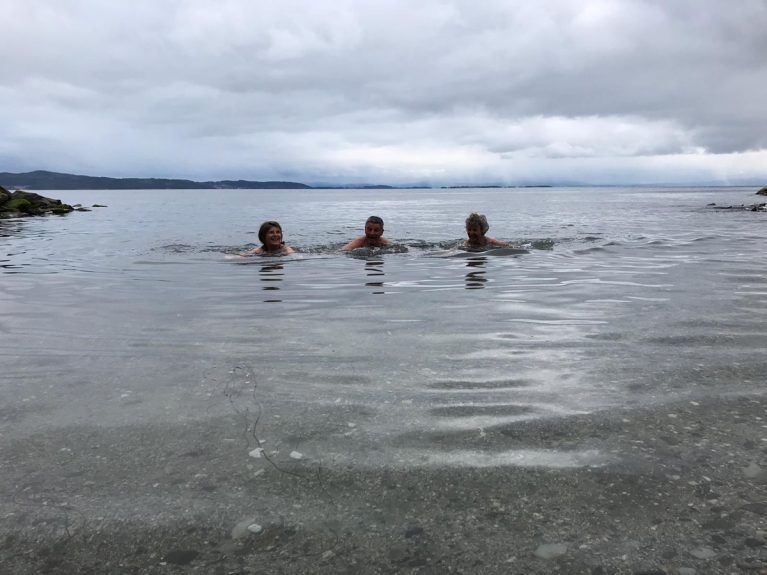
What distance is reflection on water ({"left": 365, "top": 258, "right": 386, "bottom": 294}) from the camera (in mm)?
9823

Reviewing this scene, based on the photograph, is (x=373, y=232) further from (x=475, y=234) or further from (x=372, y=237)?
(x=475, y=234)

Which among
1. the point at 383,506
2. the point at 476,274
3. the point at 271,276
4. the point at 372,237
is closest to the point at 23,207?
the point at 372,237

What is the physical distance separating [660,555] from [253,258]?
1298 cm

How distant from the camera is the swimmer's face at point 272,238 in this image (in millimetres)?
14852

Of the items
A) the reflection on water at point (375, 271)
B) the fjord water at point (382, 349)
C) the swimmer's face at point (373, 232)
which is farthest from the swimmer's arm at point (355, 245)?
the fjord water at point (382, 349)

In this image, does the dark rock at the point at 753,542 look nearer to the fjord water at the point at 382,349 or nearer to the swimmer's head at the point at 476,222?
the fjord water at the point at 382,349

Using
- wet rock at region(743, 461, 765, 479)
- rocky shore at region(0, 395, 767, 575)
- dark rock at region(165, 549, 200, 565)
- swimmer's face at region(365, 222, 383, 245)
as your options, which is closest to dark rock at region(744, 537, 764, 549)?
Result: rocky shore at region(0, 395, 767, 575)

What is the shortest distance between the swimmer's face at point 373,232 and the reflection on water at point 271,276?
3.38 metres

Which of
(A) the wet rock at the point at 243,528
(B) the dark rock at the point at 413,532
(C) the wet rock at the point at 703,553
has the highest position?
(C) the wet rock at the point at 703,553

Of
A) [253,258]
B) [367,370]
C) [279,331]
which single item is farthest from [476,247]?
[367,370]

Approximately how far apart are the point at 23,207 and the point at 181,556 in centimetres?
4251

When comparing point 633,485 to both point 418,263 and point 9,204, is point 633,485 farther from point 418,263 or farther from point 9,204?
point 9,204

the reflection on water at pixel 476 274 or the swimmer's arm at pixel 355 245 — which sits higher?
the swimmer's arm at pixel 355 245

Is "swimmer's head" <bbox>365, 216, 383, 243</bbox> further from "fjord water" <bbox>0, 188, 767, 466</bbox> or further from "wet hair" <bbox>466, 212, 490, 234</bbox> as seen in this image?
"fjord water" <bbox>0, 188, 767, 466</bbox>
